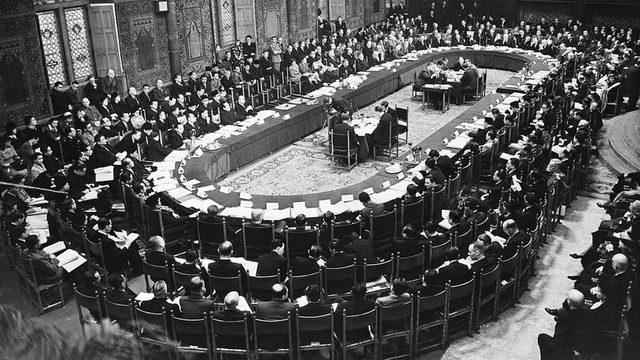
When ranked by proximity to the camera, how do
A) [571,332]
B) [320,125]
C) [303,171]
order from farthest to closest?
[320,125]
[303,171]
[571,332]

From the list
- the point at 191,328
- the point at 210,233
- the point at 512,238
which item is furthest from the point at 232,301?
the point at 512,238

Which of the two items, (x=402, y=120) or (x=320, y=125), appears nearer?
(x=402, y=120)

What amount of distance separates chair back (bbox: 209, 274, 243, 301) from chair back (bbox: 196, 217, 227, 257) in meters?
1.57

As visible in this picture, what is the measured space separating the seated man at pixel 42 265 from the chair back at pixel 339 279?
4059mm

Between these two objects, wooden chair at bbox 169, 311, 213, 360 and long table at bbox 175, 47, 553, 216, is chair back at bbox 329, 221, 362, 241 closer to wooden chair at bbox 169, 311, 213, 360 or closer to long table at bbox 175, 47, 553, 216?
long table at bbox 175, 47, 553, 216

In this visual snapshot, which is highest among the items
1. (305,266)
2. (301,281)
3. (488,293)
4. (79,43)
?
(79,43)

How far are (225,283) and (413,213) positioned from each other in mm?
3920

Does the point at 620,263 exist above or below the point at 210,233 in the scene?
above

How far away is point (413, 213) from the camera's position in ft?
37.1

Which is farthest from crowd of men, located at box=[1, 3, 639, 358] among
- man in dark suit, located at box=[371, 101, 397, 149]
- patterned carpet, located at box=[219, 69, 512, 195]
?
man in dark suit, located at box=[371, 101, 397, 149]

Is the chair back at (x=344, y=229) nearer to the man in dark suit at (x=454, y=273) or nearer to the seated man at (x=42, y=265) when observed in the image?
the man in dark suit at (x=454, y=273)

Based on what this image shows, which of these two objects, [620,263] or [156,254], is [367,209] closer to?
[156,254]

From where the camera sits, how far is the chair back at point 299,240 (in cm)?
1030

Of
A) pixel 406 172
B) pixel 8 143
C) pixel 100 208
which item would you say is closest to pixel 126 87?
pixel 8 143
